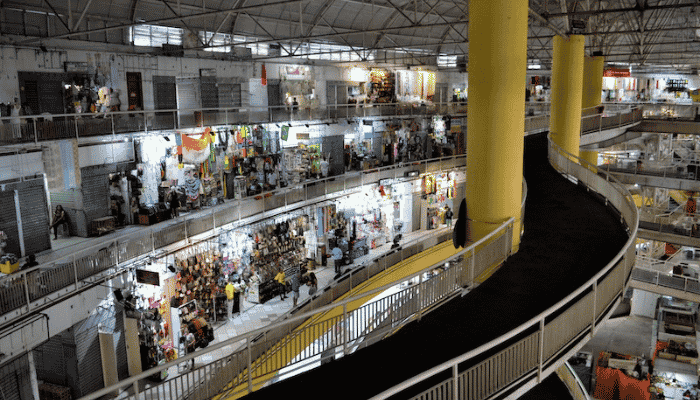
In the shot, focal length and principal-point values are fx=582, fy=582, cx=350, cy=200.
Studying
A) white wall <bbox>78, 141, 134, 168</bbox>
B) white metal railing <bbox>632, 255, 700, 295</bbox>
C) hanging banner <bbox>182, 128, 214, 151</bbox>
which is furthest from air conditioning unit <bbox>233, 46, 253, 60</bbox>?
white metal railing <bbox>632, 255, 700, 295</bbox>

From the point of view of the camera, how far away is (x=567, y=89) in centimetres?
1909

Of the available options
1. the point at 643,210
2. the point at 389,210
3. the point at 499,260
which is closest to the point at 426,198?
the point at 389,210

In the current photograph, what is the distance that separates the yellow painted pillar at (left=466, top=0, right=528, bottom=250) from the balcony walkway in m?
0.96

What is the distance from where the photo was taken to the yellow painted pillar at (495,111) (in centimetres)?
939

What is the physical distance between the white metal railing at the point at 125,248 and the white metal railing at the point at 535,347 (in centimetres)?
913

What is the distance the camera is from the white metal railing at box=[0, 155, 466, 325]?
11594mm

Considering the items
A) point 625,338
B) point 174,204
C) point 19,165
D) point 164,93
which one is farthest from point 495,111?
point 625,338

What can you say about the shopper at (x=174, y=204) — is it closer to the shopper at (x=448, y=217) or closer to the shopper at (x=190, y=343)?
the shopper at (x=190, y=343)

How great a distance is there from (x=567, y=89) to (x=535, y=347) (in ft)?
47.6

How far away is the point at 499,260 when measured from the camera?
9586 mm

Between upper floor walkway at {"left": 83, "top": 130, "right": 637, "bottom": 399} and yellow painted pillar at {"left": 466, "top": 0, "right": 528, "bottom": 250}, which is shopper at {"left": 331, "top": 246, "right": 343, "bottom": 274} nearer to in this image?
upper floor walkway at {"left": 83, "top": 130, "right": 637, "bottom": 399}

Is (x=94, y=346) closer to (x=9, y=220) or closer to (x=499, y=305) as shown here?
(x=9, y=220)

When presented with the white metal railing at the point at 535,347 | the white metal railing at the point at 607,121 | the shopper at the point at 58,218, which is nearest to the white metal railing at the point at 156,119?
the shopper at the point at 58,218

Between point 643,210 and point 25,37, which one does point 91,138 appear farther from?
point 643,210
